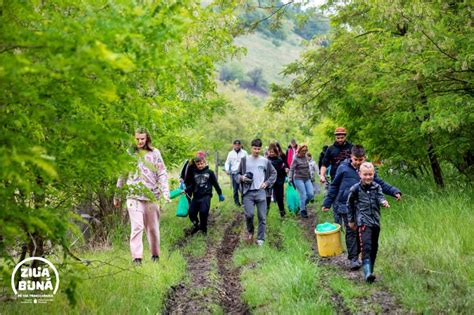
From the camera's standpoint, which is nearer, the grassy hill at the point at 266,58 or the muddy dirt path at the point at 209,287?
the muddy dirt path at the point at 209,287

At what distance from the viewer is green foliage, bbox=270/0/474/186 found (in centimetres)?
816

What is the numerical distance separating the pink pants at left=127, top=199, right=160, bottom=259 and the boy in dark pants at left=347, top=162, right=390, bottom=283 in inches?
131

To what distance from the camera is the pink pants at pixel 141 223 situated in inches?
314

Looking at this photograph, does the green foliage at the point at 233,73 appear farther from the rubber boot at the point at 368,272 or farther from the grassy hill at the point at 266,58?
the rubber boot at the point at 368,272

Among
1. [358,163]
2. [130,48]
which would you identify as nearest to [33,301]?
[130,48]

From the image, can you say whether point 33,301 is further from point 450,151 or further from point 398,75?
point 450,151

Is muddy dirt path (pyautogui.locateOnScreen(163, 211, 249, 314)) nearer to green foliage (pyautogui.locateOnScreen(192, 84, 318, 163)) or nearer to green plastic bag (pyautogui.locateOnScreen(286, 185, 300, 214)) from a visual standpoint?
green plastic bag (pyautogui.locateOnScreen(286, 185, 300, 214))

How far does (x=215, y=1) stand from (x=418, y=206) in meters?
6.04

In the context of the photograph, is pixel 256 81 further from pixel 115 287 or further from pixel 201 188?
pixel 115 287

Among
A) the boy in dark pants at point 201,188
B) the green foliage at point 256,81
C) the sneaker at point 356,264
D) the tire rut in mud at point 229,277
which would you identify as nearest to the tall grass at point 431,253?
the sneaker at point 356,264

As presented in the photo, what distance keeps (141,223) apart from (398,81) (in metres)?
5.39

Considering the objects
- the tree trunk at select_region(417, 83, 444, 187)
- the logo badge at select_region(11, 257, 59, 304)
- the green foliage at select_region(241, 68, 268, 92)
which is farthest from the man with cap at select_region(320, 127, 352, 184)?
the green foliage at select_region(241, 68, 268, 92)

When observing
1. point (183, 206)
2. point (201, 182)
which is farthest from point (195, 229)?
point (201, 182)

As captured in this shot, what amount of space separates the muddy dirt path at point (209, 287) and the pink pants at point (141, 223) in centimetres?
82
